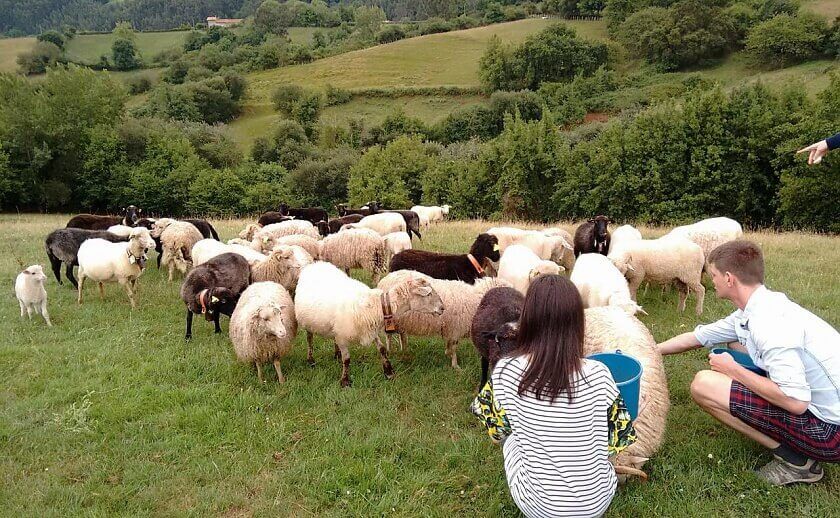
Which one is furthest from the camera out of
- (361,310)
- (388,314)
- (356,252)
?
(356,252)

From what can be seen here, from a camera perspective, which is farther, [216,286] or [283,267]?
[283,267]

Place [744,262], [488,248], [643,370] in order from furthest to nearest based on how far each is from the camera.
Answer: [488,248] → [643,370] → [744,262]

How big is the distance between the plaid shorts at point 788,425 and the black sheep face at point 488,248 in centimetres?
516

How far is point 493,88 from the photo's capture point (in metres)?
65.2

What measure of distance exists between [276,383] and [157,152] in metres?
43.6

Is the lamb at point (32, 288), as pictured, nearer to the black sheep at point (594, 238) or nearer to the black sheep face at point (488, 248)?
the black sheep face at point (488, 248)

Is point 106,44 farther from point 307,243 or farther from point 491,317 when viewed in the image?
point 491,317

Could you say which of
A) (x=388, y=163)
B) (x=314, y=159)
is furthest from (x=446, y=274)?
(x=314, y=159)

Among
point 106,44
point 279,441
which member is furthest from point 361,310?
point 106,44

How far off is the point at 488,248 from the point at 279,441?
514cm

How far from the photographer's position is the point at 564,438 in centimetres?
294

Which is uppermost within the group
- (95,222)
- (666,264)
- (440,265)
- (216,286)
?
(95,222)

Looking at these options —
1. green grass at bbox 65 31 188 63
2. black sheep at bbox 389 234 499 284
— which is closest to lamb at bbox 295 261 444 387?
black sheep at bbox 389 234 499 284

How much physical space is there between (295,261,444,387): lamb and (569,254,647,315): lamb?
78.8 inches
